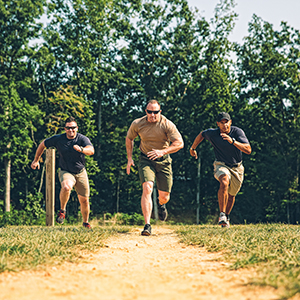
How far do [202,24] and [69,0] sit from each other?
7820 mm

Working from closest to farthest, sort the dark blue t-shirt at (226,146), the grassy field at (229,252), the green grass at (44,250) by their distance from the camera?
the grassy field at (229,252)
the green grass at (44,250)
the dark blue t-shirt at (226,146)

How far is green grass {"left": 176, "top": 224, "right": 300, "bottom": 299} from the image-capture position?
10.9ft

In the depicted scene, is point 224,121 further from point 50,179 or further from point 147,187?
point 50,179

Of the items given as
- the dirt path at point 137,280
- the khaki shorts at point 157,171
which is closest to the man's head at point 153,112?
the khaki shorts at point 157,171

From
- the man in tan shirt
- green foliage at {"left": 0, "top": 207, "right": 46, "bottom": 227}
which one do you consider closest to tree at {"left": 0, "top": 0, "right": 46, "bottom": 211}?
green foliage at {"left": 0, "top": 207, "right": 46, "bottom": 227}

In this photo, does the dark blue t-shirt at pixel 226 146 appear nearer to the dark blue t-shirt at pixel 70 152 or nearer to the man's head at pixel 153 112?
the man's head at pixel 153 112

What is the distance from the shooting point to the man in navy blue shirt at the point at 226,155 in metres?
8.23

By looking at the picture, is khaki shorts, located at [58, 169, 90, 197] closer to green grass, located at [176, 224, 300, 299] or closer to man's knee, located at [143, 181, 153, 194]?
man's knee, located at [143, 181, 153, 194]

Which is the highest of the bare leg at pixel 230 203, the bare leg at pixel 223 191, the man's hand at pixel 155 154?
the man's hand at pixel 155 154

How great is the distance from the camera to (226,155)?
859cm

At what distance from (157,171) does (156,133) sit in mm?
823

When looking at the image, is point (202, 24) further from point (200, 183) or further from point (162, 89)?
point (200, 183)

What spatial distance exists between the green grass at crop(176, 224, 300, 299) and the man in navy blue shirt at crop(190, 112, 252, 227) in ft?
5.52

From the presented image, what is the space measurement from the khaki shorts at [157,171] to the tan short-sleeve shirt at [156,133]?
0.24m
